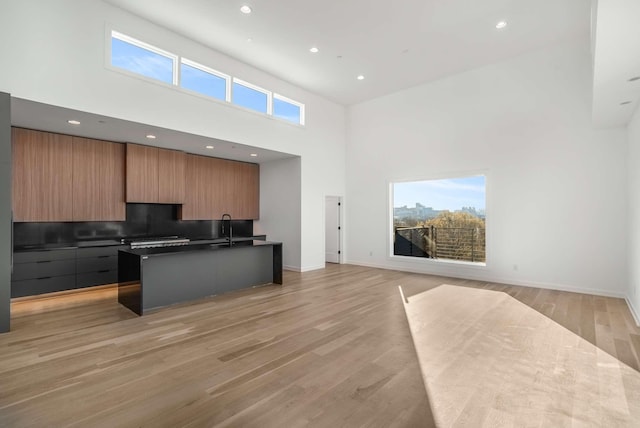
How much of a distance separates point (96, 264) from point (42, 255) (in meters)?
0.78

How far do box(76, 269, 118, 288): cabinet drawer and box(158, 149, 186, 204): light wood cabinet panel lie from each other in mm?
1722

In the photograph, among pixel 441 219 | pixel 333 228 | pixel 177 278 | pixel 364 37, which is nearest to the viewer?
pixel 177 278

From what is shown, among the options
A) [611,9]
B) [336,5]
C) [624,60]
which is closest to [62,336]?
[336,5]

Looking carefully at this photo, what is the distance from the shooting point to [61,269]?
5.23 metres

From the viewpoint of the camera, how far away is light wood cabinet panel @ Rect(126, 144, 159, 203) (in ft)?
20.4

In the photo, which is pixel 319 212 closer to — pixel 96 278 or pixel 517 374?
pixel 96 278

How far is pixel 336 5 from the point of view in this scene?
15.1ft

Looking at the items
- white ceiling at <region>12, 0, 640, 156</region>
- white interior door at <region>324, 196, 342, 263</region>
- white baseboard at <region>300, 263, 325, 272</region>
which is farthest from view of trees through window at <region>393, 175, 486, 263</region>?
white ceiling at <region>12, 0, 640, 156</region>

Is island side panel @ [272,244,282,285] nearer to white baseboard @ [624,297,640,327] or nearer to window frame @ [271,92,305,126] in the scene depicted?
window frame @ [271,92,305,126]

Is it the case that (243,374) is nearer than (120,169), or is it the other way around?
(243,374)

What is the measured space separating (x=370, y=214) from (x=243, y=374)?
641 centimetres

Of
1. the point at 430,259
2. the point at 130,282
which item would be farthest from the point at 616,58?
the point at 130,282

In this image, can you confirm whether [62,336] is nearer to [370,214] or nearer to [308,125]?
[308,125]

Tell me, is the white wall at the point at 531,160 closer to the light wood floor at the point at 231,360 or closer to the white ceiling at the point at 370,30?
the white ceiling at the point at 370,30
